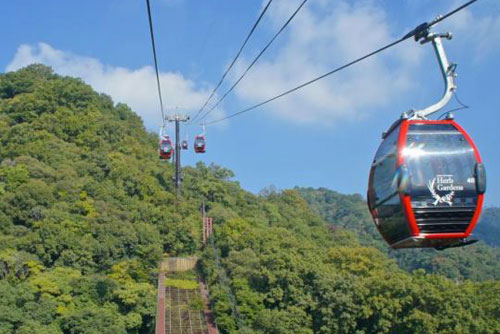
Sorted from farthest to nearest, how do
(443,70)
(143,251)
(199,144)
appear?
(143,251), (199,144), (443,70)

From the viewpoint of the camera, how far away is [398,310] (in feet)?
68.6

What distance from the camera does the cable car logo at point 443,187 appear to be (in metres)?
6.65

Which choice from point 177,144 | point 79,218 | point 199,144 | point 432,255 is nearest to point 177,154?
point 177,144

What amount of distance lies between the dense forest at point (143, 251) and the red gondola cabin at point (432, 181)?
1419 cm

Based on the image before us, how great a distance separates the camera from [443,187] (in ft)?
21.9

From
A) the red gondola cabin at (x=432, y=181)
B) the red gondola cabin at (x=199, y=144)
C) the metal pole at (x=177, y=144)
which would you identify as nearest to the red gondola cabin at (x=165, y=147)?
the red gondola cabin at (x=199, y=144)

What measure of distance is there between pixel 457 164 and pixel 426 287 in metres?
15.3

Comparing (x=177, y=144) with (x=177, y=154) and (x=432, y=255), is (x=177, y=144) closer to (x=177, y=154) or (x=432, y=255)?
(x=177, y=154)

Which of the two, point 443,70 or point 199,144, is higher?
point 199,144

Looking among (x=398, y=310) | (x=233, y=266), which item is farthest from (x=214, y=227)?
(x=398, y=310)

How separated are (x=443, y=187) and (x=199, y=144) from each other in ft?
64.2

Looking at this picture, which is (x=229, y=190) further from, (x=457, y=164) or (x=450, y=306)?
(x=457, y=164)

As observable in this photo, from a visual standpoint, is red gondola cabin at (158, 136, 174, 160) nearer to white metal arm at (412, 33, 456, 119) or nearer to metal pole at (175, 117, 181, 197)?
metal pole at (175, 117, 181, 197)

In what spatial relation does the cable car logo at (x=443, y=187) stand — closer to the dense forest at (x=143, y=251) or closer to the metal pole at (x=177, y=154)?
the dense forest at (x=143, y=251)
